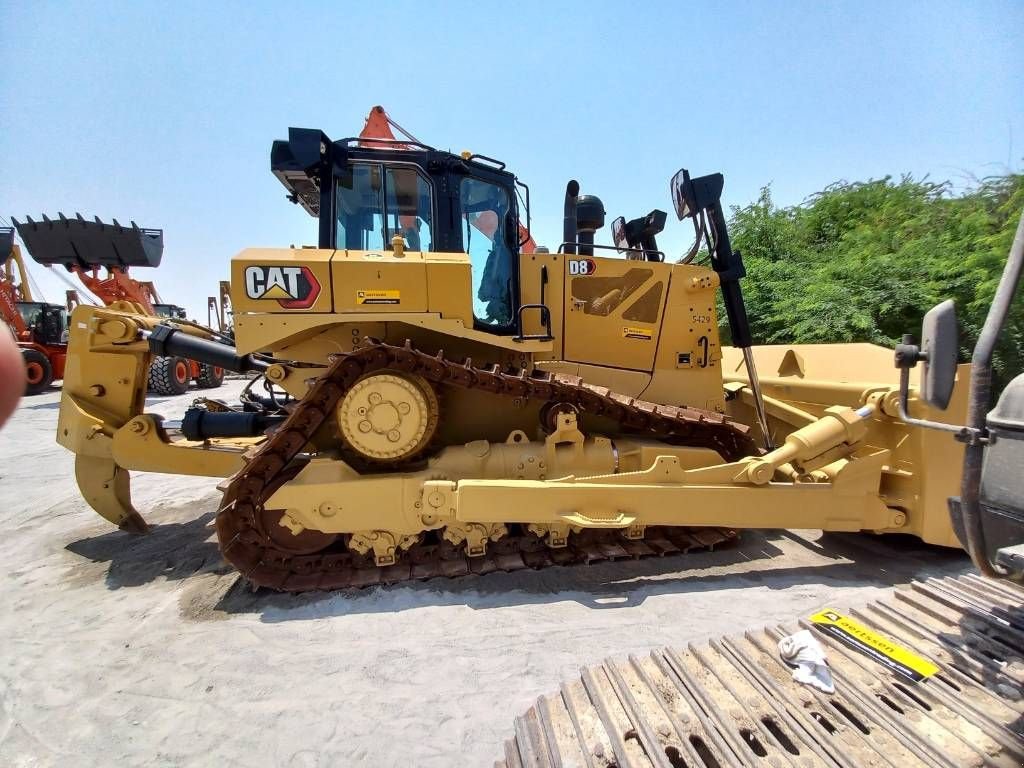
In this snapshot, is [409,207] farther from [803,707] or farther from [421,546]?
[803,707]

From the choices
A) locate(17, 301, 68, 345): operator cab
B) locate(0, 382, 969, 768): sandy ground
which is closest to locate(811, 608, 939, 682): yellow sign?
locate(0, 382, 969, 768): sandy ground

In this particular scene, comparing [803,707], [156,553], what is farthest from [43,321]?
[803,707]

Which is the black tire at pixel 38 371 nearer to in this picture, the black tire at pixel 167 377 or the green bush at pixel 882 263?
→ the black tire at pixel 167 377

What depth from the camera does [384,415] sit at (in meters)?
3.15

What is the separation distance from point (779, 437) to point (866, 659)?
9.27 feet

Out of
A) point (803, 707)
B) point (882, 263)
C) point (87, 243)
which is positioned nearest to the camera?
point (803, 707)

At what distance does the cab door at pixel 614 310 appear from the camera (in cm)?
399

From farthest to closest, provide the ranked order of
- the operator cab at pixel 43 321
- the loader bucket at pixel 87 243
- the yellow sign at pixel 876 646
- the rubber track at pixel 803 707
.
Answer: the operator cab at pixel 43 321 < the loader bucket at pixel 87 243 < the yellow sign at pixel 876 646 < the rubber track at pixel 803 707

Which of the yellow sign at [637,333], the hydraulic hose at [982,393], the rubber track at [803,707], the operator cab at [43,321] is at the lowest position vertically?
the rubber track at [803,707]

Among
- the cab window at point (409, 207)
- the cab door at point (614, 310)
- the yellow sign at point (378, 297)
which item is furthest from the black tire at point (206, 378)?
the cab door at point (614, 310)

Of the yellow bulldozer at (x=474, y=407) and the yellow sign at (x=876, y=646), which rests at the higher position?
the yellow bulldozer at (x=474, y=407)

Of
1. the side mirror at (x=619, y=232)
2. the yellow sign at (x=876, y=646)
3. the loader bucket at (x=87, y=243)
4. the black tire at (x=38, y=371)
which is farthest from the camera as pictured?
the black tire at (x=38, y=371)

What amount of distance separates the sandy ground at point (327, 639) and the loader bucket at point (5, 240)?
43.4ft

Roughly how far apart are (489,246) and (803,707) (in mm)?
3457
